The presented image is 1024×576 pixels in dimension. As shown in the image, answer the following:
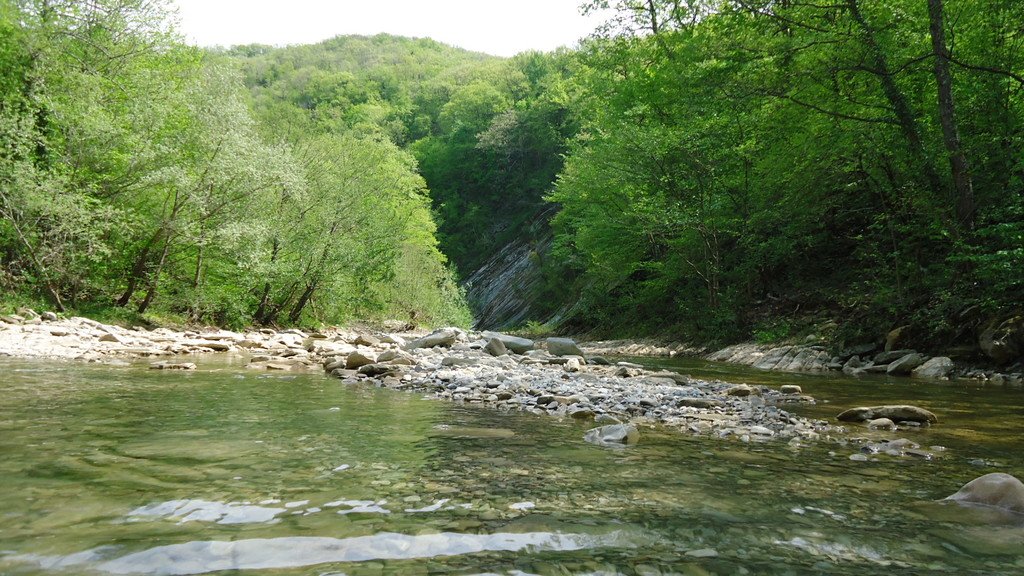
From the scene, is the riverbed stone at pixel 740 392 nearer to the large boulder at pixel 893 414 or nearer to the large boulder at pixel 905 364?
the large boulder at pixel 893 414

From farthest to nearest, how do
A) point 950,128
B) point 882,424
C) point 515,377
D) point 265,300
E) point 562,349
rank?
point 265,300, point 562,349, point 950,128, point 515,377, point 882,424

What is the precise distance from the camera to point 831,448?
181 inches

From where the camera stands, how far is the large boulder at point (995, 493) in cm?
298

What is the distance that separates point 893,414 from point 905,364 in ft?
20.4

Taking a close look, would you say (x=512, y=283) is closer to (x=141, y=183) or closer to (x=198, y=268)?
(x=198, y=268)

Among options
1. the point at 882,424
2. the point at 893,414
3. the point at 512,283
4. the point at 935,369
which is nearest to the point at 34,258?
→ the point at 882,424

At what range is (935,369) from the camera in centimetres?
1044

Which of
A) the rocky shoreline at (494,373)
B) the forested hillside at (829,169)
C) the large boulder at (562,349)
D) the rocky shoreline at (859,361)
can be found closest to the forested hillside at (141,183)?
the rocky shoreline at (494,373)

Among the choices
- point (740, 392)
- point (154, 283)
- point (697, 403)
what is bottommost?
point (740, 392)

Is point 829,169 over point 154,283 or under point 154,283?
over

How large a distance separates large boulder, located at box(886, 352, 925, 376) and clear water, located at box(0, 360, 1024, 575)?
19.9ft

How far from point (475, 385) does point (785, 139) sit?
12.2m

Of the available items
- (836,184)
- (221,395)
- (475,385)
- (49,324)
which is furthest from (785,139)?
(49,324)

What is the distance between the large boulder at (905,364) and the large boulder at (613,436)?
860 centimetres
